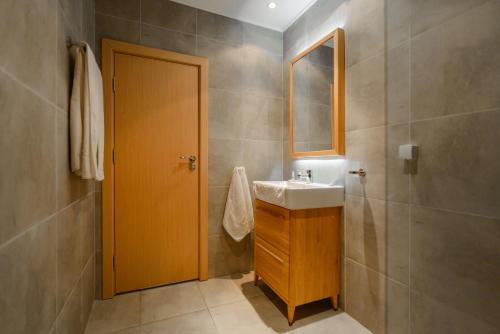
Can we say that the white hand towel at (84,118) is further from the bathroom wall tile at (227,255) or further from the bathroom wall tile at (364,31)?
the bathroom wall tile at (364,31)

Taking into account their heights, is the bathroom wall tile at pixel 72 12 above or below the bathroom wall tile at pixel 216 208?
above

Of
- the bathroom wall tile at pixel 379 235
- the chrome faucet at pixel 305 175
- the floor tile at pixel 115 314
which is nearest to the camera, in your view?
the bathroom wall tile at pixel 379 235

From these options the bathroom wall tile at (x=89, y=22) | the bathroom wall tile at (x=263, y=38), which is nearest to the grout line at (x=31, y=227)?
the bathroom wall tile at (x=89, y=22)

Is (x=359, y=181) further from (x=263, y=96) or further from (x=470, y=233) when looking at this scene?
(x=263, y=96)

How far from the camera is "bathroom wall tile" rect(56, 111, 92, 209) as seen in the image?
3.58 ft

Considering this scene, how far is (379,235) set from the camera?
1460 millimetres

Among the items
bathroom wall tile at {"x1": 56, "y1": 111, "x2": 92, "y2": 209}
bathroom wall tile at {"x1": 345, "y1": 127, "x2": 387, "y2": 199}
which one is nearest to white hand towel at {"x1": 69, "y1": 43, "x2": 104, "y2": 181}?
bathroom wall tile at {"x1": 56, "y1": 111, "x2": 92, "y2": 209}

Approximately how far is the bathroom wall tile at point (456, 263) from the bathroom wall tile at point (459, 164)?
6 centimetres

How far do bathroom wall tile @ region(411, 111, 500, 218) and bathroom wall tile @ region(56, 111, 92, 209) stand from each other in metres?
1.72

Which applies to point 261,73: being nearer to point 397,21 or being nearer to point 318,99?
point 318,99

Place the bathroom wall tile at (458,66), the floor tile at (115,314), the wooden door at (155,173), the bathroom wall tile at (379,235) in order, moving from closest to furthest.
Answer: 1. the bathroom wall tile at (458,66)
2. the bathroom wall tile at (379,235)
3. the floor tile at (115,314)
4. the wooden door at (155,173)

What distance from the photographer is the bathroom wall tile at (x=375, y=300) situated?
1.34m

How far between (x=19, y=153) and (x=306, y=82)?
1.92 meters

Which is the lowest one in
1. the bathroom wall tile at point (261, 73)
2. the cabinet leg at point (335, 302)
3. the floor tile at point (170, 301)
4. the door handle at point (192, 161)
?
the floor tile at point (170, 301)
